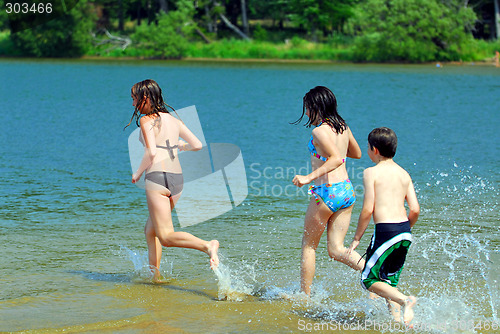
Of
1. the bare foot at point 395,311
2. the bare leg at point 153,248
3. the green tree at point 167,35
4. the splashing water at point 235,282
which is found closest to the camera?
the bare foot at point 395,311

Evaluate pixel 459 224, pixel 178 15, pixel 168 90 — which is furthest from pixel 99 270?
pixel 178 15

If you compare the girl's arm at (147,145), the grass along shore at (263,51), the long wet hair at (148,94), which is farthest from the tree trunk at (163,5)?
the girl's arm at (147,145)

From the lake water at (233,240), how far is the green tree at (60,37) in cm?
4068

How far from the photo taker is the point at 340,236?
573 cm

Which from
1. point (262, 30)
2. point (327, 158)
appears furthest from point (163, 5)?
point (327, 158)

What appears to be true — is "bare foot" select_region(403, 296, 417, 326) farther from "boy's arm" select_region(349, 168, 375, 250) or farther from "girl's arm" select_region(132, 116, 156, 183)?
"girl's arm" select_region(132, 116, 156, 183)

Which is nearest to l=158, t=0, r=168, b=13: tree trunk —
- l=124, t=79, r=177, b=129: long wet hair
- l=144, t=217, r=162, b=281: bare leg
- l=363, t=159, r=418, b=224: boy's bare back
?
l=144, t=217, r=162, b=281: bare leg

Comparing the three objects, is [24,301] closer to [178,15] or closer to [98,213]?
[98,213]

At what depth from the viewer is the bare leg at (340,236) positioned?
569 centimetres

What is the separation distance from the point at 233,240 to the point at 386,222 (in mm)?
3337

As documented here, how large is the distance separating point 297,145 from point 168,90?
16974 millimetres

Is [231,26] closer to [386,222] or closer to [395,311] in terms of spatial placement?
[395,311]

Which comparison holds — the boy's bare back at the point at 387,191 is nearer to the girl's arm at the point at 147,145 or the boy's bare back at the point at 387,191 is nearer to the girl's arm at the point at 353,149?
the girl's arm at the point at 353,149

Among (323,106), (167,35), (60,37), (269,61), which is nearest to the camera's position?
(323,106)
